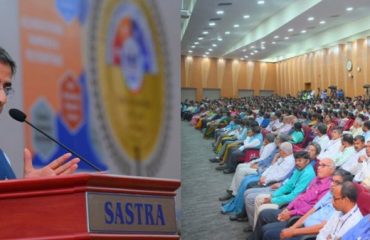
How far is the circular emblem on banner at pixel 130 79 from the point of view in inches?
109

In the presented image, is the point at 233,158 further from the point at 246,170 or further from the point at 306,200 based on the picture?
the point at 306,200

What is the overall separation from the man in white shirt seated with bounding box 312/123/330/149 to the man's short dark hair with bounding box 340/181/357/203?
443cm

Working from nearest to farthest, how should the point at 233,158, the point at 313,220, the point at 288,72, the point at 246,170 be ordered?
the point at 313,220 → the point at 246,170 → the point at 233,158 → the point at 288,72

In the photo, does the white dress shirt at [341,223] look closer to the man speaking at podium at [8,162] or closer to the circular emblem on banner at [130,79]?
the circular emblem on banner at [130,79]

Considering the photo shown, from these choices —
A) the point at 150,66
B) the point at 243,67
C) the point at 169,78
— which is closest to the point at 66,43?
the point at 150,66

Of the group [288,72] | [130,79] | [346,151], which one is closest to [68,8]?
[130,79]

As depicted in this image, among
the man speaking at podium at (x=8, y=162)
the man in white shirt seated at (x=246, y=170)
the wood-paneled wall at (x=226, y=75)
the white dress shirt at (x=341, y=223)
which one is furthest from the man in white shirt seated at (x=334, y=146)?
the wood-paneled wall at (x=226, y=75)

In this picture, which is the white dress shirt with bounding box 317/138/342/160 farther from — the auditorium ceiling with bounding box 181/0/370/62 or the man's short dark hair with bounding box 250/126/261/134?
the auditorium ceiling with bounding box 181/0/370/62

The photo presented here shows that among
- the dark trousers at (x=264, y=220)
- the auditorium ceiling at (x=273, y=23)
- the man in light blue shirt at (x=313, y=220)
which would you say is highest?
the auditorium ceiling at (x=273, y=23)

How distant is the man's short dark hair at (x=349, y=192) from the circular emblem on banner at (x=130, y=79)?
1355 mm

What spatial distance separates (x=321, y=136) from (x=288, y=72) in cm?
2460

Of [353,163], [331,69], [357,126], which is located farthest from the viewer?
[331,69]

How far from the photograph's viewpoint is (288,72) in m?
32.5

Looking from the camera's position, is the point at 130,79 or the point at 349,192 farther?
the point at 349,192
